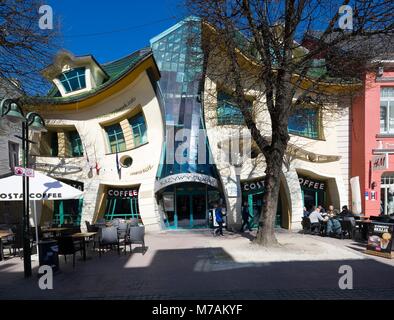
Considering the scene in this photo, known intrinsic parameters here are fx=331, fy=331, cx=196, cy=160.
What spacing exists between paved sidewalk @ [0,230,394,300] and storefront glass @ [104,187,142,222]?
7446 millimetres

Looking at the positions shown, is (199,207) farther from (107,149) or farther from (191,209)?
(107,149)

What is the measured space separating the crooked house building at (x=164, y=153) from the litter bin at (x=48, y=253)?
9096 millimetres

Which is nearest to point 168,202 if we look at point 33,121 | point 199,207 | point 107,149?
point 199,207

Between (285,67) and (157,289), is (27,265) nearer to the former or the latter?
(157,289)

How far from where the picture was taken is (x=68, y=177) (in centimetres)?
1803

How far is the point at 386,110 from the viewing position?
1734 cm

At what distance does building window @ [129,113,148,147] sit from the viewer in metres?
18.8

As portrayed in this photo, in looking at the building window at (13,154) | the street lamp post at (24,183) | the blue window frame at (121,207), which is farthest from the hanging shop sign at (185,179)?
the street lamp post at (24,183)

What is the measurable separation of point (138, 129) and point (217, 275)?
1263 centimetres

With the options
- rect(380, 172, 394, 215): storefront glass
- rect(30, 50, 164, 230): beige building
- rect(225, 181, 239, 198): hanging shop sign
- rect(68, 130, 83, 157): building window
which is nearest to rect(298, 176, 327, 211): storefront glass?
rect(380, 172, 394, 215): storefront glass

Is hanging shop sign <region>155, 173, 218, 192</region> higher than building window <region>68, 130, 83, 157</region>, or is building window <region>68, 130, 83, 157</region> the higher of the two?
building window <region>68, 130, 83, 157</region>

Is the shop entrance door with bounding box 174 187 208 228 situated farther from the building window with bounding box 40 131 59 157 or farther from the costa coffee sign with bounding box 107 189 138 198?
the building window with bounding box 40 131 59 157

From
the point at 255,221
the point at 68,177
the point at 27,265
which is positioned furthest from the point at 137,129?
the point at 27,265

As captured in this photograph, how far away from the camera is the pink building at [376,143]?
54.9 ft
